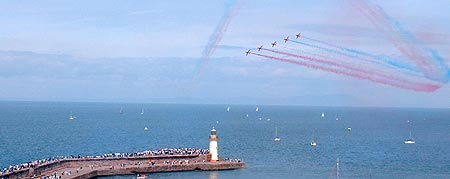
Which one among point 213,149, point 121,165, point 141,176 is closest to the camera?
point 141,176

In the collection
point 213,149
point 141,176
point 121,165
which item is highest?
point 213,149

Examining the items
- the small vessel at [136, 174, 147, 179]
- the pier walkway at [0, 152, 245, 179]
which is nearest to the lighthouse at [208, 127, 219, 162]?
the pier walkway at [0, 152, 245, 179]

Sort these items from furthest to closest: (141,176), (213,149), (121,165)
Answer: (213,149)
(121,165)
(141,176)

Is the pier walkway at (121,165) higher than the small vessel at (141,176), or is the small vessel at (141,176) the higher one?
the pier walkway at (121,165)

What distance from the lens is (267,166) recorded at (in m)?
105

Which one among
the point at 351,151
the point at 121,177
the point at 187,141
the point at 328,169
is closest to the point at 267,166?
the point at 328,169

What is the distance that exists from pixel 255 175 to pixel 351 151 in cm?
5071

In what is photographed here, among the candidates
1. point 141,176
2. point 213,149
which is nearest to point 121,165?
point 141,176

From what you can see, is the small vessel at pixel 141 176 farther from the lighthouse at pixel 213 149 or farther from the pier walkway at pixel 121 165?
the lighthouse at pixel 213 149

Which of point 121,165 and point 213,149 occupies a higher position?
point 213,149

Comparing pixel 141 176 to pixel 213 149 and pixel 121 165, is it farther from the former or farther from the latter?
pixel 213 149

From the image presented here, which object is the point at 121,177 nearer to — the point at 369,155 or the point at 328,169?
the point at 328,169

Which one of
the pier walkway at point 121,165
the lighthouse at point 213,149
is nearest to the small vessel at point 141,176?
the pier walkway at point 121,165

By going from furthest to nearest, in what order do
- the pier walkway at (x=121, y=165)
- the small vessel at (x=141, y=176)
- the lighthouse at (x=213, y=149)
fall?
the lighthouse at (x=213, y=149), the small vessel at (x=141, y=176), the pier walkway at (x=121, y=165)
